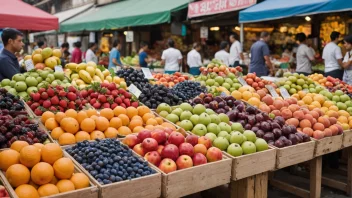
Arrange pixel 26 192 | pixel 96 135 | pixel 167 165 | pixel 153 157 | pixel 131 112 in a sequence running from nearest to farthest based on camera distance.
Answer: pixel 26 192, pixel 167 165, pixel 153 157, pixel 96 135, pixel 131 112

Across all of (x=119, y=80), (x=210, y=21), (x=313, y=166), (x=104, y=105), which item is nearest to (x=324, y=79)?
(x=313, y=166)

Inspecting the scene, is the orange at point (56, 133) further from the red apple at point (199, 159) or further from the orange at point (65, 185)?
the red apple at point (199, 159)

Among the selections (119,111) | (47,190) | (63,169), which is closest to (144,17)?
(119,111)

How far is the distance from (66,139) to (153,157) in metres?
0.82

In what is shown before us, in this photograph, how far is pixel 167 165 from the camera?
2.84 metres

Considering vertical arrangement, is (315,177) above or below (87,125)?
below

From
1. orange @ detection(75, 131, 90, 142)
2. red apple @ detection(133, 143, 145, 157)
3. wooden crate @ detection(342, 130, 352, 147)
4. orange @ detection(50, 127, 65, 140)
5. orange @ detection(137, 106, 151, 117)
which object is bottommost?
wooden crate @ detection(342, 130, 352, 147)

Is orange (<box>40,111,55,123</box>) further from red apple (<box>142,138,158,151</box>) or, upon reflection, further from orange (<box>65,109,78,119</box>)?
red apple (<box>142,138,158,151</box>)

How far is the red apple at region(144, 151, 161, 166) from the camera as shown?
2932mm

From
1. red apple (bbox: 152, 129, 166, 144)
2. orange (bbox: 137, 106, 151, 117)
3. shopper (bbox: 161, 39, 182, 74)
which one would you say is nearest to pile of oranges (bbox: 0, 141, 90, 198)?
red apple (bbox: 152, 129, 166, 144)

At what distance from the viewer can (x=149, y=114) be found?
3.88m

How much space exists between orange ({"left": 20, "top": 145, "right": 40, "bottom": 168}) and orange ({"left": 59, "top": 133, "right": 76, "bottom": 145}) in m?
0.62

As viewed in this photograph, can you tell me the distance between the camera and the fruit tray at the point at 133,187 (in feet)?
8.11

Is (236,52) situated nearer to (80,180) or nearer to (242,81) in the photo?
(242,81)
